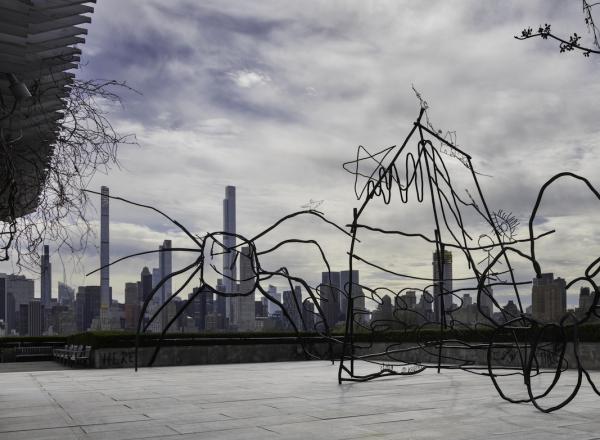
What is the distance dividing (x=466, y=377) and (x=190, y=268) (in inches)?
194

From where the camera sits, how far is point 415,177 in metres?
8.55

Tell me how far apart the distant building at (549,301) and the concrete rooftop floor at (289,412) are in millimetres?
885

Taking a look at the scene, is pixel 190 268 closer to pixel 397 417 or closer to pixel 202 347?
pixel 397 417

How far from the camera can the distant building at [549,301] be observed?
6750 mm

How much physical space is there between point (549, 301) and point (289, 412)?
2877 millimetres

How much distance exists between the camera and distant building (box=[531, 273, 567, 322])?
22.1ft

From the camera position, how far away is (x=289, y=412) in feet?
20.7

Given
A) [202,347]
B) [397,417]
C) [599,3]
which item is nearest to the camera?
[599,3]

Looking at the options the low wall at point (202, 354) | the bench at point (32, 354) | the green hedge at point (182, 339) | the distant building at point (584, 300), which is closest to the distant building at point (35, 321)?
the bench at point (32, 354)

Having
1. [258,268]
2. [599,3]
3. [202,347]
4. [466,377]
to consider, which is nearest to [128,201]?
[258,268]

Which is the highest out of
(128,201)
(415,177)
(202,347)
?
(415,177)

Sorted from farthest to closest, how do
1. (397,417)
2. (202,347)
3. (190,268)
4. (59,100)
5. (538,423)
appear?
1. (202,347)
2. (190,268)
3. (59,100)
4. (397,417)
5. (538,423)

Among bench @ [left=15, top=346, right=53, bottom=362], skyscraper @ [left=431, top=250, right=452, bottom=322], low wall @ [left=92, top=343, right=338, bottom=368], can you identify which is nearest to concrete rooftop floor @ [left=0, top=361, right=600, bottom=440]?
skyscraper @ [left=431, top=250, right=452, bottom=322]

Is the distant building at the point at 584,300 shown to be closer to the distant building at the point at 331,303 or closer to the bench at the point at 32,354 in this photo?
the distant building at the point at 331,303
